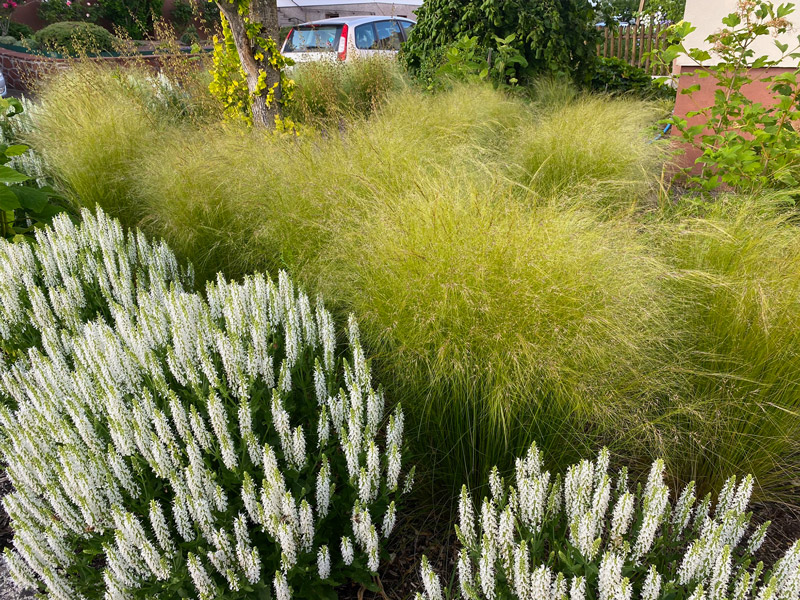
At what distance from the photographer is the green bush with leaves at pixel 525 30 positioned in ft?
20.8

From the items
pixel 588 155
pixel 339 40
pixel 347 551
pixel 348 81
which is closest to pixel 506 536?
pixel 347 551

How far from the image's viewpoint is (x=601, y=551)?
55.9 inches

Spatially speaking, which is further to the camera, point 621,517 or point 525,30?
point 525,30

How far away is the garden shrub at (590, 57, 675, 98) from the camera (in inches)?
295

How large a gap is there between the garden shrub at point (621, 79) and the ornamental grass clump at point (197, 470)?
7.13m

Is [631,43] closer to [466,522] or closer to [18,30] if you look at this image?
[466,522]

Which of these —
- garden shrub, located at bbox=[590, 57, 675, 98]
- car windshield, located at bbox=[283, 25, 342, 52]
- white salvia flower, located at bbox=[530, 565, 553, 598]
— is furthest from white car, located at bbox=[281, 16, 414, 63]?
white salvia flower, located at bbox=[530, 565, 553, 598]

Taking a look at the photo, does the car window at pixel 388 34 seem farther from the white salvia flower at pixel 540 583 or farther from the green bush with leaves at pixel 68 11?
the green bush with leaves at pixel 68 11

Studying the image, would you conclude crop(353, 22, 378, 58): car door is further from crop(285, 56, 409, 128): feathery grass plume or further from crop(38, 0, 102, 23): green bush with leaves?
crop(38, 0, 102, 23): green bush with leaves

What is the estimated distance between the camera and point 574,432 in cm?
186

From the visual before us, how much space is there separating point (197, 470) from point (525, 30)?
6536 millimetres

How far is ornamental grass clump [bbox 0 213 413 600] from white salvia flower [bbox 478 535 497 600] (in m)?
0.31

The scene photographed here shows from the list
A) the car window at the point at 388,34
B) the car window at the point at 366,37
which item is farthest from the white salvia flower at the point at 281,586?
the car window at the point at 388,34

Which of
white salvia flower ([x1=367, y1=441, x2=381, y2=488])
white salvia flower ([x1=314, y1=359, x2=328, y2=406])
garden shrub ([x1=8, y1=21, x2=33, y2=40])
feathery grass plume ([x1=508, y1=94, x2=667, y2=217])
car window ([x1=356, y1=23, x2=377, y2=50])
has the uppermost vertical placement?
garden shrub ([x1=8, y1=21, x2=33, y2=40])
